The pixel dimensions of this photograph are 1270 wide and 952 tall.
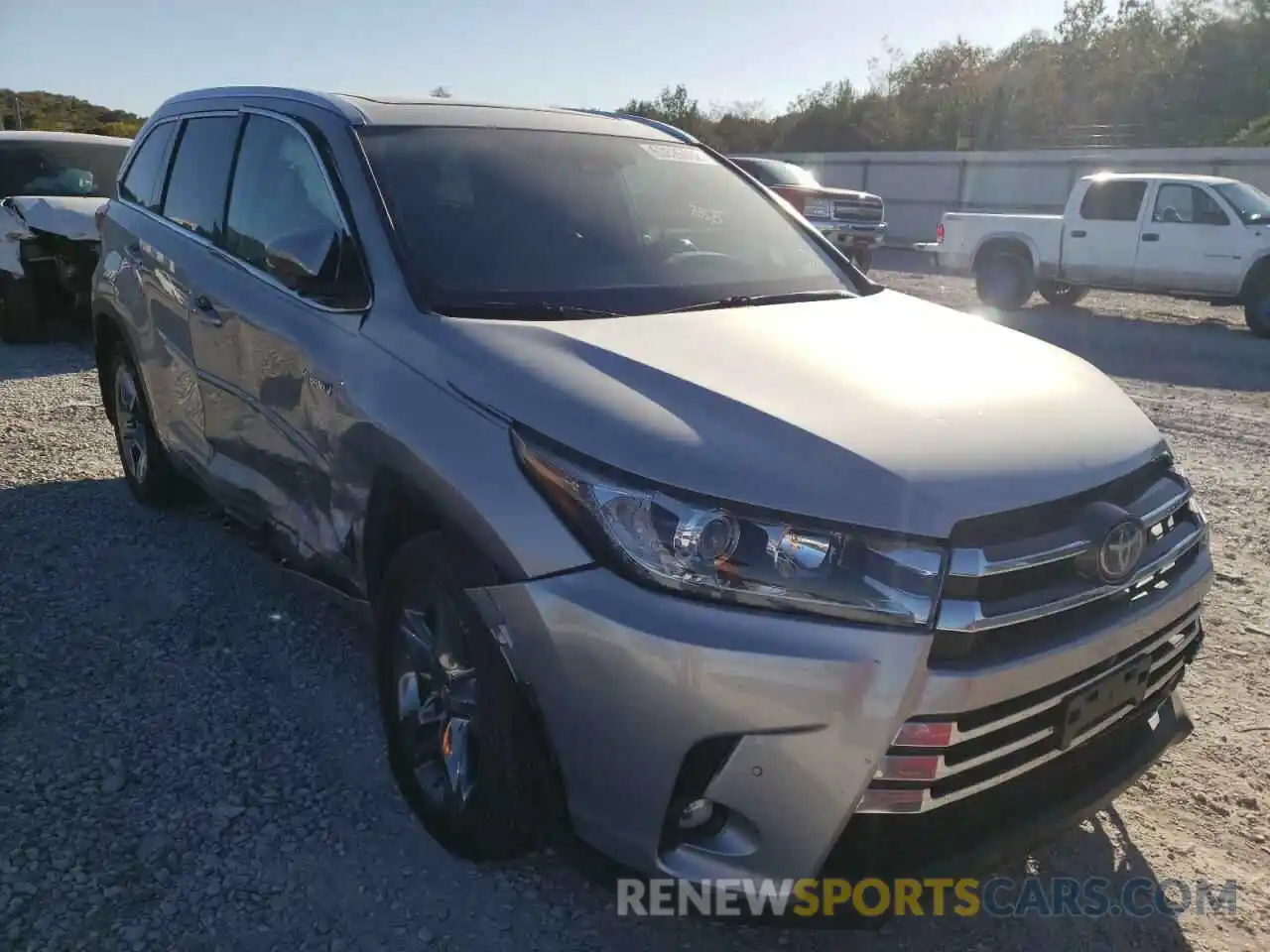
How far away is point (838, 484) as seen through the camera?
206 centimetres

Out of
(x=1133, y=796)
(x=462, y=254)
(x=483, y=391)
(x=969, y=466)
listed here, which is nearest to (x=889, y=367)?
(x=969, y=466)

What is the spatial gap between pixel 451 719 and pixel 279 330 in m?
1.42

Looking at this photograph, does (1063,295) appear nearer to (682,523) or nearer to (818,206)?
(818,206)

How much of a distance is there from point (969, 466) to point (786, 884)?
917 mm

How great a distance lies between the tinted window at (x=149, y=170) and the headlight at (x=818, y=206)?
45.7 ft

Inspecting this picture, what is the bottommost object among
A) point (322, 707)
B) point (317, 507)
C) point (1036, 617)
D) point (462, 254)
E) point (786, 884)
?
point (322, 707)

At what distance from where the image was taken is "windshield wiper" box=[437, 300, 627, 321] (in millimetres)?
2781

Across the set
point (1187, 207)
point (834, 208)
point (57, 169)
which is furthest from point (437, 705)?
point (834, 208)

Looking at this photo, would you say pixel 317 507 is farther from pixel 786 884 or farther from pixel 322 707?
pixel 786 884

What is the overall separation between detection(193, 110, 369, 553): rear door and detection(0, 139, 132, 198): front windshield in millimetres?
7234

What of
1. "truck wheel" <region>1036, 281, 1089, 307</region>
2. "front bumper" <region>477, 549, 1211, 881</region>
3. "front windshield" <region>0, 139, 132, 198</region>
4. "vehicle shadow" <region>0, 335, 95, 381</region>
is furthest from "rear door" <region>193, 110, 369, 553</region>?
"truck wheel" <region>1036, 281, 1089, 307</region>

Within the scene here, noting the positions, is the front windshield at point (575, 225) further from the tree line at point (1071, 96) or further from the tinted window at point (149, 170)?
the tree line at point (1071, 96)

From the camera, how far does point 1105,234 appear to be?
14359 millimetres

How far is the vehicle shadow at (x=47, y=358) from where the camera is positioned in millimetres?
8586
